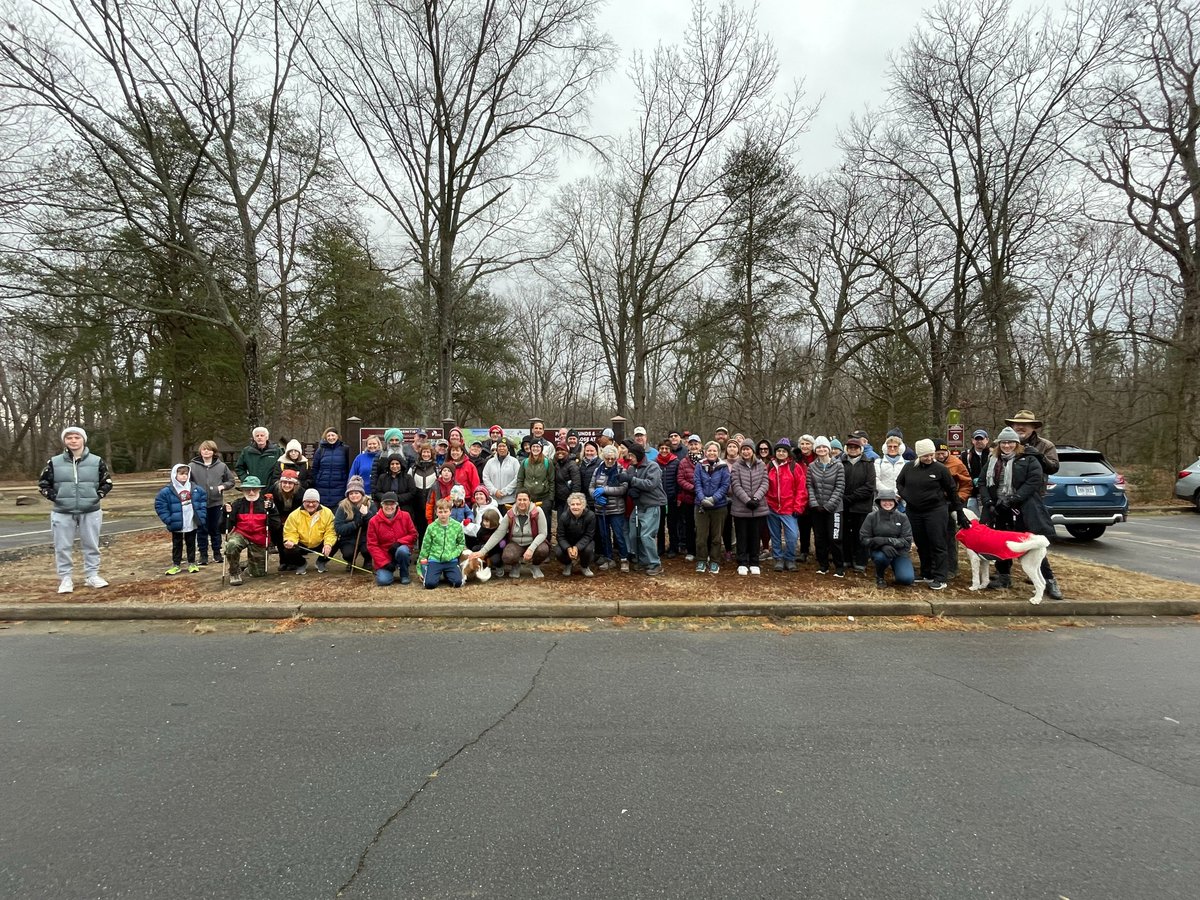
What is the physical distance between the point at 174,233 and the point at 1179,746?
2576 cm

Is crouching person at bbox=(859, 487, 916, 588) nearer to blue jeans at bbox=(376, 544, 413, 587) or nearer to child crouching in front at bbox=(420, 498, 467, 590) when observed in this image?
child crouching in front at bbox=(420, 498, 467, 590)

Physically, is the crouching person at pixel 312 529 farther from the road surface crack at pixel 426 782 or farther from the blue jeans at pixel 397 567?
the road surface crack at pixel 426 782

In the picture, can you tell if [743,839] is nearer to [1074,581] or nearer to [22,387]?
[1074,581]

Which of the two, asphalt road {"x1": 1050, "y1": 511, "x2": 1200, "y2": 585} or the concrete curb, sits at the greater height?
the concrete curb

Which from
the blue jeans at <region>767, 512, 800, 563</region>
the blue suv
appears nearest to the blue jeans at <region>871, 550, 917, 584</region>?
the blue jeans at <region>767, 512, 800, 563</region>

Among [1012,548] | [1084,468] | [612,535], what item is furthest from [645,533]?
[1084,468]

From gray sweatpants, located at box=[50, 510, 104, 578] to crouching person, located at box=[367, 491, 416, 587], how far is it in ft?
10.1

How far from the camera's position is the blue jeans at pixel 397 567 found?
22.2 ft

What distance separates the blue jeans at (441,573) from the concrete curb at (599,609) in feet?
2.16

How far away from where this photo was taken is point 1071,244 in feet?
65.4

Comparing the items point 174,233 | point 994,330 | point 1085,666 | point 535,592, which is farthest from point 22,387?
point 994,330

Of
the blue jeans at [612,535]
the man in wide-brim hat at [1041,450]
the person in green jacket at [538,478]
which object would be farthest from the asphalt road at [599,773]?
the person in green jacket at [538,478]

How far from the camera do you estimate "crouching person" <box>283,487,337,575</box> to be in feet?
23.7

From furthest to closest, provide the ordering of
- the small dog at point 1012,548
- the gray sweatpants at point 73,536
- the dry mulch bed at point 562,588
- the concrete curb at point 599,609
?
the gray sweatpants at point 73,536 → the dry mulch bed at point 562,588 → the small dog at point 1012,548 → the concrete curb at point 599,609
